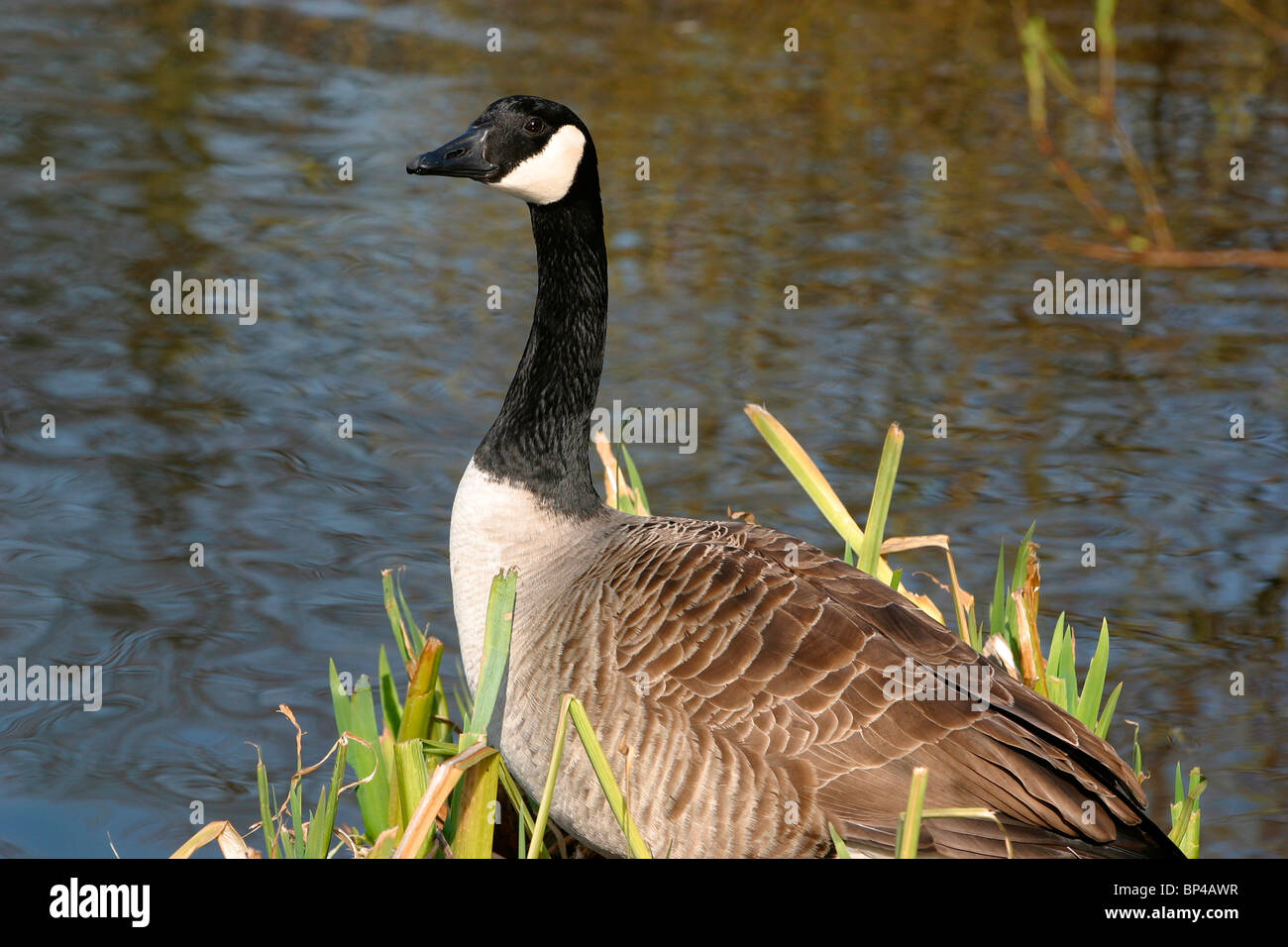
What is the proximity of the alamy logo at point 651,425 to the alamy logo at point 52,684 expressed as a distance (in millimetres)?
2970

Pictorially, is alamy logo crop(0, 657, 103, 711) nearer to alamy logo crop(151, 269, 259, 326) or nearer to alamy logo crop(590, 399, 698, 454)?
alamy logo crop(590, 399, 698, 454)

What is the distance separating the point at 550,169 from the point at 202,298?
17.6 feet

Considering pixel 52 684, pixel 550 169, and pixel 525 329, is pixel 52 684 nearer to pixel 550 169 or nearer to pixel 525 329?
pixel 550 169

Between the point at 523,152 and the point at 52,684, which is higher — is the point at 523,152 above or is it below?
above

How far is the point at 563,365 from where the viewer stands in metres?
5.08

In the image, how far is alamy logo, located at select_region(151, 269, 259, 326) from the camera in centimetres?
951

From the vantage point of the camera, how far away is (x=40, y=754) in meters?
5.99

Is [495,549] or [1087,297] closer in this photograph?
[495,549]

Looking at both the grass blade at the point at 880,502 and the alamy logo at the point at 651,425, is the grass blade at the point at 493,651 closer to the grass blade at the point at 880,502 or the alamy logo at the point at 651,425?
the grass blade at the point at 880,502

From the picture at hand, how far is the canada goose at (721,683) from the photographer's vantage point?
4.00m

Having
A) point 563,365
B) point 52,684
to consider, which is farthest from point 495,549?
point 52,684

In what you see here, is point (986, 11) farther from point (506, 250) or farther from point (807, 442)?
point (807, 442)

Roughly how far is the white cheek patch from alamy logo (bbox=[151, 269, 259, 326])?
5013mm
